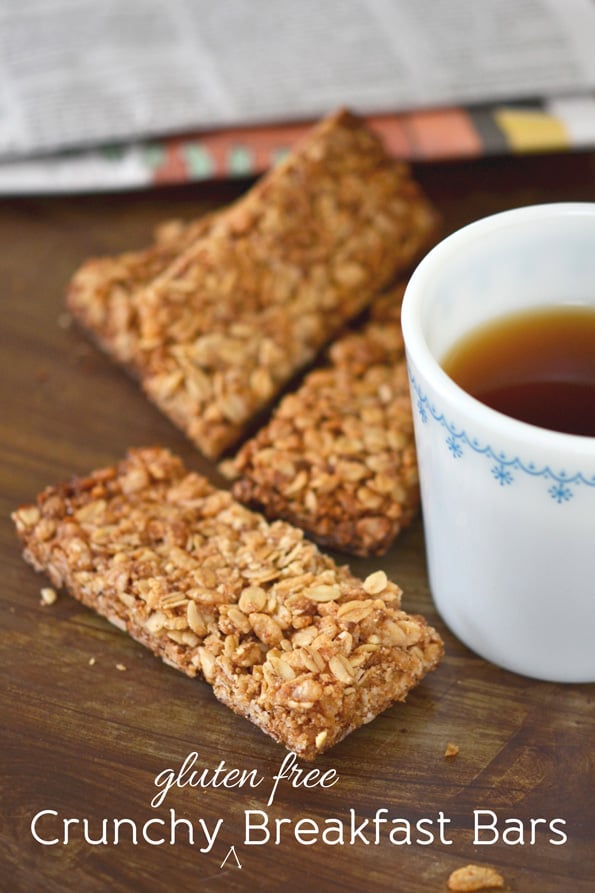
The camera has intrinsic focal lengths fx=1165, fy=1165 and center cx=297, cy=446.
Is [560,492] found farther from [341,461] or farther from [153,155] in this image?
[153,155]

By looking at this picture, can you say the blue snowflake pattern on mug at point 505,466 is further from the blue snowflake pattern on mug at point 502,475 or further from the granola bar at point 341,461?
the granola bar at point 341,461

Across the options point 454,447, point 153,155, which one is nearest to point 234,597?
point 454,447

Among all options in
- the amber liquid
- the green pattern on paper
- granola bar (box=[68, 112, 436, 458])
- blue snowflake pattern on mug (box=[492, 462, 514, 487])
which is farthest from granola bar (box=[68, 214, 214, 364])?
blue snowflake pattern on mug (box=[492, 462, 514, 487])

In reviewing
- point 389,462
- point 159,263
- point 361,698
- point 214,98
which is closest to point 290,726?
point 361,698

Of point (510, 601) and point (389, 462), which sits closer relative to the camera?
point (510, 601)

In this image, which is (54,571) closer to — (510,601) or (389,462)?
(389,462)

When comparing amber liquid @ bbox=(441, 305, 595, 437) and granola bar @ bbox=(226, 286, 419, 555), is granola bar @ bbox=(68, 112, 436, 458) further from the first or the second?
amber liquid @ bbox=(441, 305, 595, 437)
